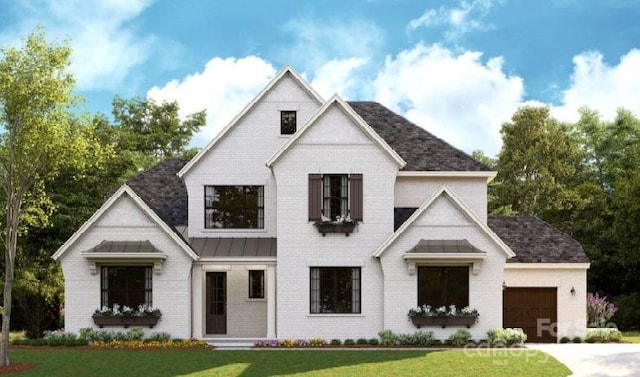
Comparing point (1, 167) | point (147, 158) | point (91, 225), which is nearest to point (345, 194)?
point (91, 225)

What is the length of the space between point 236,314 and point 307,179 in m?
6.11

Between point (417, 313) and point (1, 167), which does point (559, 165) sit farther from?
point (1, 167)

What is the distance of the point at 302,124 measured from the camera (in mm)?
27688

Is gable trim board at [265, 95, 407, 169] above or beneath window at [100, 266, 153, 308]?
above

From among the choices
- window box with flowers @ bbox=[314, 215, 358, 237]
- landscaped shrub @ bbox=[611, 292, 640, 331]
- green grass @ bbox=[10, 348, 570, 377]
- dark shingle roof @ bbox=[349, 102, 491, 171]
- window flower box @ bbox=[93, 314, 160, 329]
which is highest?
dark shingle roof @ bbox=[349, 102, 491, 171]

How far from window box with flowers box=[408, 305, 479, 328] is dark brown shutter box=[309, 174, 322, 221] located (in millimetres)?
4705

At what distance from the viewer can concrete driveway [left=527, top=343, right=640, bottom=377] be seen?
61.4 ft

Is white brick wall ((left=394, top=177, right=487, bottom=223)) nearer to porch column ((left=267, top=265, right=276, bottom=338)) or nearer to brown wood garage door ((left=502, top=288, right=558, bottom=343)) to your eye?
brown wood garage door ((left=502, top=288, right=558, bottom=343))

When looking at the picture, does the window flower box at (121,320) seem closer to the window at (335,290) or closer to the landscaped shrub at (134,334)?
the landscaped shrub at (134,334)

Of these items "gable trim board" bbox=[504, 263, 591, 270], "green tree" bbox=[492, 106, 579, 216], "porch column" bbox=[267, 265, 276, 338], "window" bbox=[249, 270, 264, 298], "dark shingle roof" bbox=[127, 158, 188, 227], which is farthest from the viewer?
"green tree" bbox=[492, 106, 579, 216]

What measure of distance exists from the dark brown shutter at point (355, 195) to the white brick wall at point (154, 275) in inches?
238

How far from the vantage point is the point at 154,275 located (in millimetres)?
25578

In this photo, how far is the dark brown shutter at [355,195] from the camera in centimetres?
2581

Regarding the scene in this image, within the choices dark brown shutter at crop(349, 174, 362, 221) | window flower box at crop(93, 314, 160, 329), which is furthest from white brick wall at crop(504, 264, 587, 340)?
window flower box at crop(93, 314, 160, 329)
